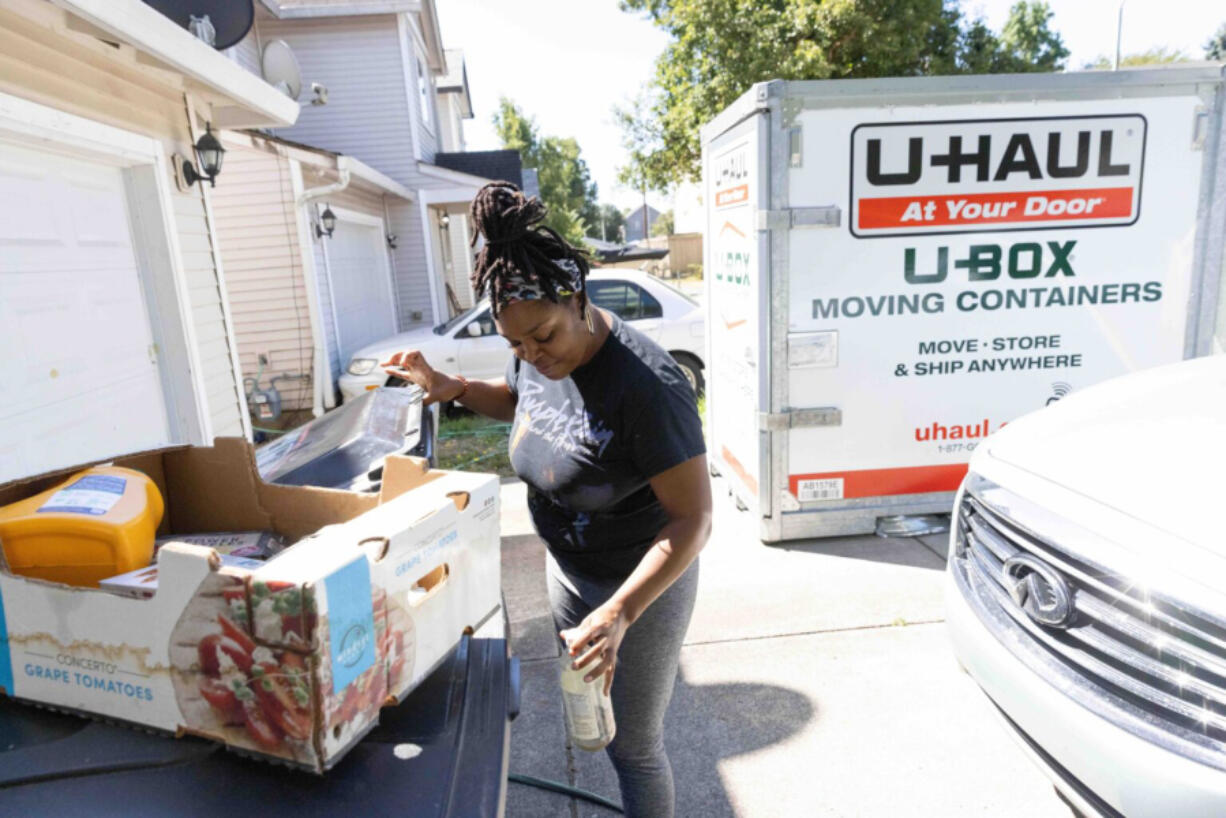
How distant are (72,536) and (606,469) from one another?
107 cm

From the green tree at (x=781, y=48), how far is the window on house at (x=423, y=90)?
683 centimetres

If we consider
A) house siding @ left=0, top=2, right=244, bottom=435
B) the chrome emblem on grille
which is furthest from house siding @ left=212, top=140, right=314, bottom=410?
the chrome emblem on grille

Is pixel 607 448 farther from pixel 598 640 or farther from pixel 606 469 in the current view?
pixel 598 640

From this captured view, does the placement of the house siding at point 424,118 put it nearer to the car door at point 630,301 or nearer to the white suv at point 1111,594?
the car door at point 630,301

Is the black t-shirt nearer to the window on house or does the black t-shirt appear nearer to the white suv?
the white suv

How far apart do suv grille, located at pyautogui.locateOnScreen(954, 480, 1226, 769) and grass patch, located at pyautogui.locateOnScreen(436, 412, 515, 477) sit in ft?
15.1

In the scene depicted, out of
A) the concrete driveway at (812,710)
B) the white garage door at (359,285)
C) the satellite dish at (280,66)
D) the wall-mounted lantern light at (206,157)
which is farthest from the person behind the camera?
the white garage door at (359,285)

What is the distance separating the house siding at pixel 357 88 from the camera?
42.9ft

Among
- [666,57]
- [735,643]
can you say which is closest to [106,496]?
[735,643]

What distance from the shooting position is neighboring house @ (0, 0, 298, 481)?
380 cm

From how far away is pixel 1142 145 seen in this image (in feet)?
13.1

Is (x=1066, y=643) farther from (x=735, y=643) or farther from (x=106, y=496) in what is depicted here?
(x=106, y=496)

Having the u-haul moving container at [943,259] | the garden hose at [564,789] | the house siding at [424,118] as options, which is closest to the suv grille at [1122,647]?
the garden hose at [564,789]

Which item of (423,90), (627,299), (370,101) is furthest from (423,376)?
(423,90)
